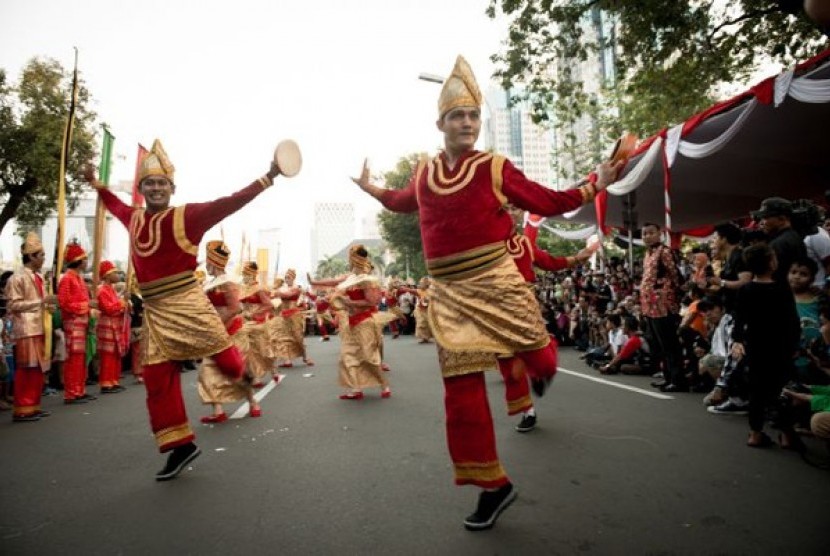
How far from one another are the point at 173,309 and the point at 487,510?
252cm

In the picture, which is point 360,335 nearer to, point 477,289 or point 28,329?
point 28,329

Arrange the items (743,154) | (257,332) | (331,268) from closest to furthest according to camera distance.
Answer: (257,332) → (743,154) → (331,268)

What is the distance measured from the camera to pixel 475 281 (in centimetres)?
293

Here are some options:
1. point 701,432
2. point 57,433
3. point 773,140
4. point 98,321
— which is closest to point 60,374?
point 98,321

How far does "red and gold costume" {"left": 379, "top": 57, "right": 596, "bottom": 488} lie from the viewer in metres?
2.79

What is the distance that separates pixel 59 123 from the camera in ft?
55.1

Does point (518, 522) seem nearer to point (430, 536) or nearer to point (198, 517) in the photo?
point (430, 536)

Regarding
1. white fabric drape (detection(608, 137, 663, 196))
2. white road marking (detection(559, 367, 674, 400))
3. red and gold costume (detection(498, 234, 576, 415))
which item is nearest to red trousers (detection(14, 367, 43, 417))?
red and gold costume (detection(498, 234, 576, 415))

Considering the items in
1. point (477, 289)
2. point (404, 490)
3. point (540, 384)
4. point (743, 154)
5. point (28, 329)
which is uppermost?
point (743, 154)

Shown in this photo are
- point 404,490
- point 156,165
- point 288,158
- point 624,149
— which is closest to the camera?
point 624,149

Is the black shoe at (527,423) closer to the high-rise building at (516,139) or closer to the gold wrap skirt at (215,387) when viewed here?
the gold wrap skirt at (215,387)

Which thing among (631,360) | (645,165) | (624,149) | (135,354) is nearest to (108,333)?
(135,354)

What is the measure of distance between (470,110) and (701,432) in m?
3.32

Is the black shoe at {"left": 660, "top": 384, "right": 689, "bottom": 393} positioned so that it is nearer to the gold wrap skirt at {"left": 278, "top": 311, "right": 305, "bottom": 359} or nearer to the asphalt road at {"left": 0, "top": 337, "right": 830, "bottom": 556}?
the asphalt road at {"left": 0, "top": 337, "right": 830, "bottom": 556}
